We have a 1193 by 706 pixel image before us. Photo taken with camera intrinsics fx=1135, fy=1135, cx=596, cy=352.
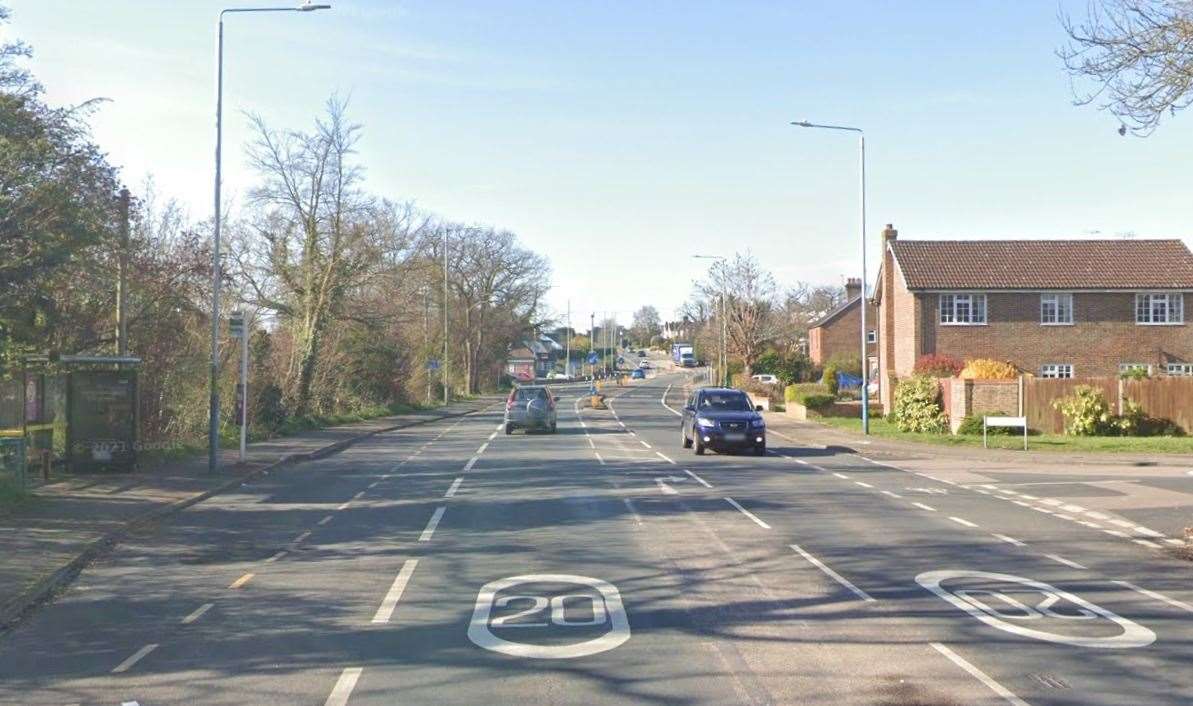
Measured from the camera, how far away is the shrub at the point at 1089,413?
112 ft

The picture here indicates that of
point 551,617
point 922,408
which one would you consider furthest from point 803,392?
point 551,617

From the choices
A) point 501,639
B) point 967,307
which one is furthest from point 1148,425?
point 501,639

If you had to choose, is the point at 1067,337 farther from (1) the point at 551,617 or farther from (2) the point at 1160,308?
(1) the point at 551,617

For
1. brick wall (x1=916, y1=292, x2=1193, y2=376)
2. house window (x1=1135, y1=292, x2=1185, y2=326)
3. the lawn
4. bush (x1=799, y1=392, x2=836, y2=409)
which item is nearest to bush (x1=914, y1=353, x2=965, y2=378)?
brick wall (x1=916, y1=292, x2=1193, y2=376)

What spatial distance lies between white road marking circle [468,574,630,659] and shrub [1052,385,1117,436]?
27.1 m

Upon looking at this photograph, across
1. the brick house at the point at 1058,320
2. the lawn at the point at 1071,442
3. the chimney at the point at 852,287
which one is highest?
the chimney at the point at 852,287

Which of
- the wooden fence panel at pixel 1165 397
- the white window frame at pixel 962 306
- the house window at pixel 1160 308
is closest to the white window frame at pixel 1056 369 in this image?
the white window frame at pixel 962 306

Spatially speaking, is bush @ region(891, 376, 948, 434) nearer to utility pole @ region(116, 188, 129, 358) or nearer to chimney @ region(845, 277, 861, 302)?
utility pole @ region(116, 188, 129, 358)

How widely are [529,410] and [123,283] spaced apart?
56.2ft

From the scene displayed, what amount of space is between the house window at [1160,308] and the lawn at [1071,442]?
48.1 ft

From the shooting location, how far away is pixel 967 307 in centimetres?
4666

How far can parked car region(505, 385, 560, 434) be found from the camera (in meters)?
38.5

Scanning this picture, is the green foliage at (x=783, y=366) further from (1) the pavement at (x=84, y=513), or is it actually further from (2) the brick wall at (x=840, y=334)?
(1) the pavement at (x=84, y=513)

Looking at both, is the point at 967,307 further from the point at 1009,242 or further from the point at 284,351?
the point at 284,351
